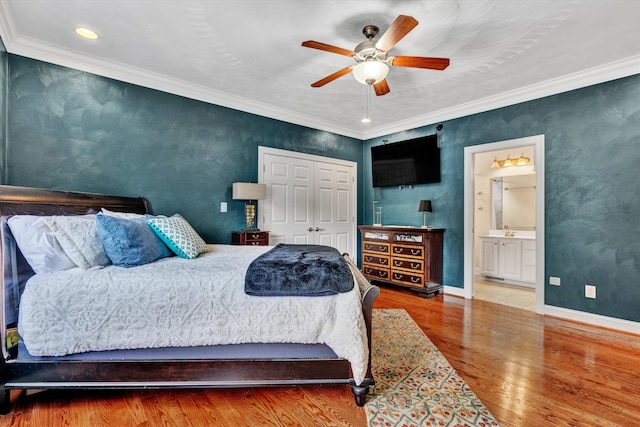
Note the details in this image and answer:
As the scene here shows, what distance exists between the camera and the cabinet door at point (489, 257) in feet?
17.3

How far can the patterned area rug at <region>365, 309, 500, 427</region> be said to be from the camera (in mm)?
1682

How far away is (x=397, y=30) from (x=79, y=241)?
8.25 feet

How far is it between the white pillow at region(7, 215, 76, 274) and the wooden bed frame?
2.2 inches

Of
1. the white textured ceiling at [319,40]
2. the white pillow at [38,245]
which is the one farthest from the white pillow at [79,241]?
the white textured ceiling at [319,40]

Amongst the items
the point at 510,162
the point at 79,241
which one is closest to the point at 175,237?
the point at 79,241

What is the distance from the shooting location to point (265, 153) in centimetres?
436

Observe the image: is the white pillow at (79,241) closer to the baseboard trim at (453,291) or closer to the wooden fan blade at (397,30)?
the wooden fan blade at (397,30)

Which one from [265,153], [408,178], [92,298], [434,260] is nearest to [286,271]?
[92,298]

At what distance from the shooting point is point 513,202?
5.54 metres

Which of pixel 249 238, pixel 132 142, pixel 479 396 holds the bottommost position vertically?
pixel 479 396

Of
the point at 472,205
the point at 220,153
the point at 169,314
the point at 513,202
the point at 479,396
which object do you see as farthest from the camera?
the point at 513,202

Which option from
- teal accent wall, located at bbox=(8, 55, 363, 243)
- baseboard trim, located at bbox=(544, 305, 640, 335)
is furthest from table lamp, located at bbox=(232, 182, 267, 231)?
baseboard trim, located at bbox=(544, 305, 640, 335)

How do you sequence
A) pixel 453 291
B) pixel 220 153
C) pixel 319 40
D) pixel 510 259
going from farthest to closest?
1. pixel 510 259
2. pixel 453 291
3. pixel 220 153
4. pixel 319 40

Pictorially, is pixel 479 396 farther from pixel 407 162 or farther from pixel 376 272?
pixel 407 162
